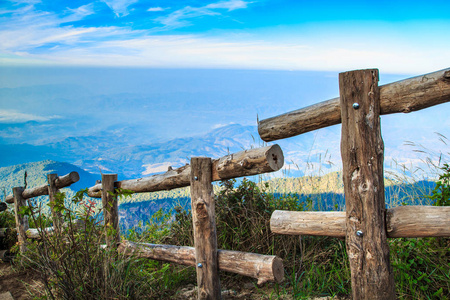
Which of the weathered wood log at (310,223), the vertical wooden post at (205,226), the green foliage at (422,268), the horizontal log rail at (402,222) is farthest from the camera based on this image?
the vertical wooden post at (205,226)

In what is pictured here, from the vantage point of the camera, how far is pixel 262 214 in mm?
5156

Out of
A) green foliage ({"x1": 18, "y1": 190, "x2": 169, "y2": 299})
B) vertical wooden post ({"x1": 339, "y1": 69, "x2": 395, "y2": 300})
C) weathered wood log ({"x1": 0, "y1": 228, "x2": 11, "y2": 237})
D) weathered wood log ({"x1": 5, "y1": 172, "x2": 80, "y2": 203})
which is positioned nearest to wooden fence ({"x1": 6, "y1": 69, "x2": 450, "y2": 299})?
vertical wooden post ({"x1": 339, "y1": 69, "x2": 395, "y2": 300})

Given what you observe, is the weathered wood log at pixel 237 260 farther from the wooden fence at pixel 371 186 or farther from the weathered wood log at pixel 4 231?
the weathered wood log at pixel 4 231

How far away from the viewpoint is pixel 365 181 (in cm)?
321

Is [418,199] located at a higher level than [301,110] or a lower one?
lower

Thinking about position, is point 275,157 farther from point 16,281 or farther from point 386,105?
point 16,281

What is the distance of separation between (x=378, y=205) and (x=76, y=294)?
2.91 meters

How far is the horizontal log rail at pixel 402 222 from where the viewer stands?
3.10m

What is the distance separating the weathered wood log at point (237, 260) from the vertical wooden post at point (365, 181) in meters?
0.79

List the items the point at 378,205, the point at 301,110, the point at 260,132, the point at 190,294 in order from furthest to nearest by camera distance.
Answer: the point at 190,294 < the point at 260,132 < the point at 301,110 < the point at 378,205

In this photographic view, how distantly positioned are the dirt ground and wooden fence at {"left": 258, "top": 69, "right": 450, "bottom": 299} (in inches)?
169

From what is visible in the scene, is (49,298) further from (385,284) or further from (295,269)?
(385,284)

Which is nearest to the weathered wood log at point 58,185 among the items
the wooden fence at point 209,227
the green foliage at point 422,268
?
the wooden fence at point 209,227

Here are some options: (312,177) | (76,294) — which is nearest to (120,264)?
(76,294)
